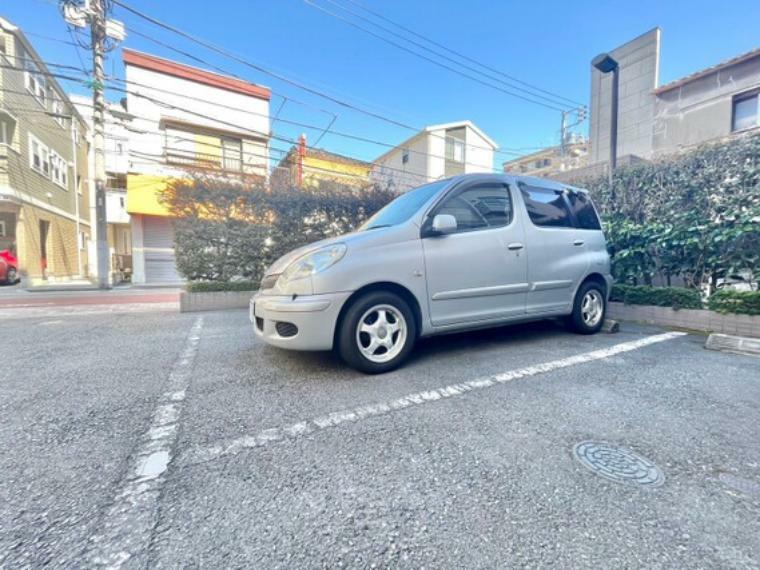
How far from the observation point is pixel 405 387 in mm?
2660

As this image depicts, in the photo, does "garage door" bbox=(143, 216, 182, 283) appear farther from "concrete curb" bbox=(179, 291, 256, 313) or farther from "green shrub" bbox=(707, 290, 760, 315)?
"green shrub" bbox=(707, 290, 760, 315)

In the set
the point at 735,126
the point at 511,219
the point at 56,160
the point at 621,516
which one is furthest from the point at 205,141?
the point at 735,126

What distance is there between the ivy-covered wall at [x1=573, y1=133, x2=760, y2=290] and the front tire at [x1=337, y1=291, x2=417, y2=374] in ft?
14.1

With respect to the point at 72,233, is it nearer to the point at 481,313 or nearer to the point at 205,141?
the point at 205,141

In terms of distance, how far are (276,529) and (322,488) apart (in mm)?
268

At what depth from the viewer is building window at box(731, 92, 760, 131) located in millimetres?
10109

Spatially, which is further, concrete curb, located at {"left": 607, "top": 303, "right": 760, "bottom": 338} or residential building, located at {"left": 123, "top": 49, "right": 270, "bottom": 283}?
residential building, located at {"left": 123, "top": 49, "right": 270, "bottom": 283}

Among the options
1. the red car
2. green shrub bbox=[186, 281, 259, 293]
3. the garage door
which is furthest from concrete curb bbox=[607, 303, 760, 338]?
the red car

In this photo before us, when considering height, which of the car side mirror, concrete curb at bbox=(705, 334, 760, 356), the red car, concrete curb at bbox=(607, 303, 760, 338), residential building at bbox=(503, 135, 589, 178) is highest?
residential building at bbox=(503, 135, 589, 178)

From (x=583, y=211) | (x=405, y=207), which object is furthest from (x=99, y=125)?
(x=583, y=211)

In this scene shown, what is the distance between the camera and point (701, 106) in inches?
434

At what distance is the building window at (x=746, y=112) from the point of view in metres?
10.1

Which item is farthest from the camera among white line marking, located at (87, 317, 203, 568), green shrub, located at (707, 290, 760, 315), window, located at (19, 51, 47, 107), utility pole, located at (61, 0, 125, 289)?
window, located at (19, 51, 47, 107)

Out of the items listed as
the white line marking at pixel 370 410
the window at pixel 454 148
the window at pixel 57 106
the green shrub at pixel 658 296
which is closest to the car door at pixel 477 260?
the white line marking at pixel 370 410
